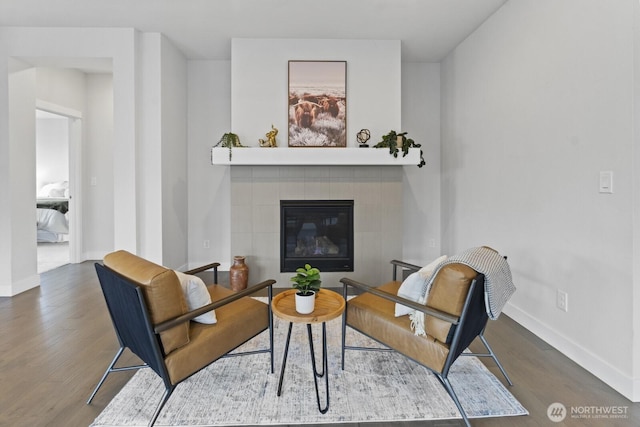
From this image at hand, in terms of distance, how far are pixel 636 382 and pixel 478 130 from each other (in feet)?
8.05

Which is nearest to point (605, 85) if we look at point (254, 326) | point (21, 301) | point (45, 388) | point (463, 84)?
point (463, 84)

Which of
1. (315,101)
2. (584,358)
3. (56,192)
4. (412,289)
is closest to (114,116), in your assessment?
(315,101)

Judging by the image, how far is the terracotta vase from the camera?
3.72 metres

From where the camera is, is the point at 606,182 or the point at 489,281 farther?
the point at 606,182

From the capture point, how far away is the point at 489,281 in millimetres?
1616

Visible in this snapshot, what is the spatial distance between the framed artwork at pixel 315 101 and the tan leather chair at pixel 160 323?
7.94ft

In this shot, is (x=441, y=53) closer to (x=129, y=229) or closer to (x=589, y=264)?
(x=589, y=264)

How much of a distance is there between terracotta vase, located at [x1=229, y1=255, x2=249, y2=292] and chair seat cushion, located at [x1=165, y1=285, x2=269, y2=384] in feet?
5.05

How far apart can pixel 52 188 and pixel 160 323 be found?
320 inches

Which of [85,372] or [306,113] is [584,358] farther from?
[306,113]

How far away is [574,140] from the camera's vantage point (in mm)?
2242

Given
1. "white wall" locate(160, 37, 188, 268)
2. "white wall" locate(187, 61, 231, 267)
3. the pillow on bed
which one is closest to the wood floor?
"white wall" locate(160, 37, 188, 268)

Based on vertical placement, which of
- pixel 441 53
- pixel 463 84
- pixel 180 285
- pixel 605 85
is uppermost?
pixel 441 53

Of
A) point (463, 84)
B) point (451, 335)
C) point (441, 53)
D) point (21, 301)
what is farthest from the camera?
point (441, 53)
